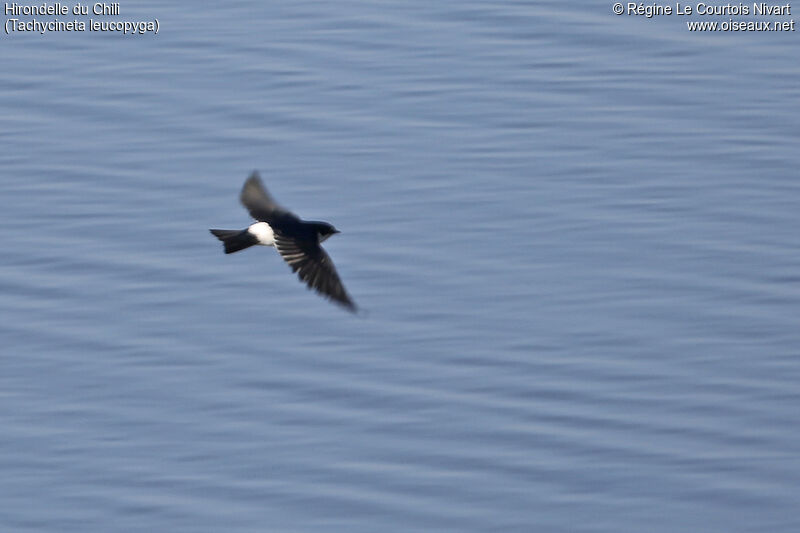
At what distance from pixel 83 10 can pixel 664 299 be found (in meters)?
6.48

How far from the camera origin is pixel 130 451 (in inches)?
364

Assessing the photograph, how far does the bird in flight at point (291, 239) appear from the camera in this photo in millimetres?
8641

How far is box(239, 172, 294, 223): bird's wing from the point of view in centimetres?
941

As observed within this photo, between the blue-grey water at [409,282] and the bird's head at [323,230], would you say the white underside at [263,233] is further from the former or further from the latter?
the blue-grey water at [409,282]

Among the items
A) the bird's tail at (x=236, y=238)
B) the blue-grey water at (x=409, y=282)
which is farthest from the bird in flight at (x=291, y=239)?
the blue-grey water at (x=409, y=282)

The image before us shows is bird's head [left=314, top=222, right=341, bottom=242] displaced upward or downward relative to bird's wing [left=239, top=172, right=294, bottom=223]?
downward

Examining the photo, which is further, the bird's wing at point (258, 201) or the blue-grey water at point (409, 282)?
the bird's wing at point (258, 201)

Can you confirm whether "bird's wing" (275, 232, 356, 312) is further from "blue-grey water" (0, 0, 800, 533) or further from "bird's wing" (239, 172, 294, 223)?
"blue-grey water" (0, 0, 800, 533)

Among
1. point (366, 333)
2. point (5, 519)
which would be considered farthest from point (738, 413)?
point (5, 519)

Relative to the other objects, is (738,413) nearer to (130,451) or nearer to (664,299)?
(664,299)

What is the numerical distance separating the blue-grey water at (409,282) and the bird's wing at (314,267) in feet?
3.09

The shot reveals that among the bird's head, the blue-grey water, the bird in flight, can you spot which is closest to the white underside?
the bird in flight

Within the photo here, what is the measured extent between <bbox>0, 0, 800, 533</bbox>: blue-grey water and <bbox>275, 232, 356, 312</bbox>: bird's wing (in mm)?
942

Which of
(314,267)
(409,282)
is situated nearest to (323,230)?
(314,267)
